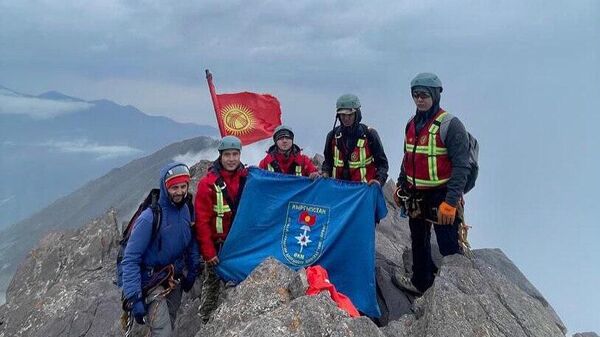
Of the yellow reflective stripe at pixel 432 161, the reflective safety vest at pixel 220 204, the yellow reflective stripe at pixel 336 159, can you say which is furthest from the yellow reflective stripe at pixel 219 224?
the yellow reflective stripe at pixel 432 161

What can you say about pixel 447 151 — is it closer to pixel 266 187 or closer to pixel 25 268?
pixel 266 187

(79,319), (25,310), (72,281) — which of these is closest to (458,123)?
(79,319)

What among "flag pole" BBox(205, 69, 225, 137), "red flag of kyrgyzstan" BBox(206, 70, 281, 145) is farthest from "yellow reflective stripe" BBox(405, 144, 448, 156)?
"red flag of kyrgyzstan" BBox(206, 70, 281, 145)

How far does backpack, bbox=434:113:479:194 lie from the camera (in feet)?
28.1

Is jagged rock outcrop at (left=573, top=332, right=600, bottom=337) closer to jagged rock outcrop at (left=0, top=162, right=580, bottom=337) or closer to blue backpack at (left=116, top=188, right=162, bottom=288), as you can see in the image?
jagged rock outcrop at (left=0, top=162, right=580, bottom=337)

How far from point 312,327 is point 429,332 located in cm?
218

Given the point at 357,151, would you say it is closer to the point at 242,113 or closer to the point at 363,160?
the point at 363,160

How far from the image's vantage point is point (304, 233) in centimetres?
993

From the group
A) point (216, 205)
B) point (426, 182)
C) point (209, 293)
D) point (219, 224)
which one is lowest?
point (209, 293)

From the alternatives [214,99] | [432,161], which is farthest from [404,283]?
[214,99]

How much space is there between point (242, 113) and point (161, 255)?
33.9 feet

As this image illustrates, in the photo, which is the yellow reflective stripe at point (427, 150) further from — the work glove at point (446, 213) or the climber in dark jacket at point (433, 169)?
the work glove at point (446, 213)

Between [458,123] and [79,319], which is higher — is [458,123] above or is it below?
above

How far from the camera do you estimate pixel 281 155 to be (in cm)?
1068
